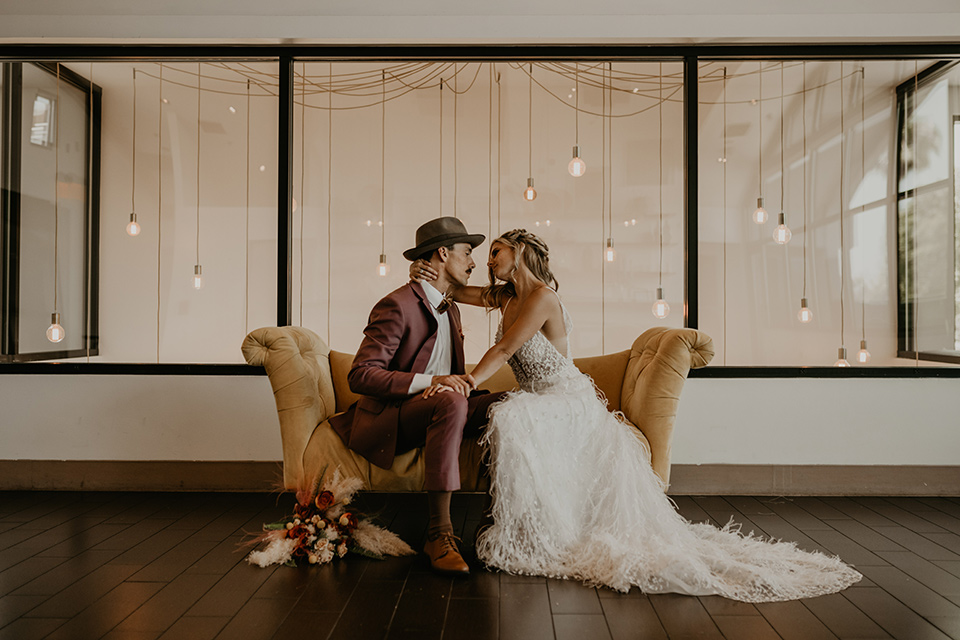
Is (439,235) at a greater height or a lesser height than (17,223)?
lesser

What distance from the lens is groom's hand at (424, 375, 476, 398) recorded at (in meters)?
2.57

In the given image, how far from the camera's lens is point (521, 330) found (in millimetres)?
2682

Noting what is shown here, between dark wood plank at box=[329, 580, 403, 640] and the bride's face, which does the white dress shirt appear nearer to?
the bride's face

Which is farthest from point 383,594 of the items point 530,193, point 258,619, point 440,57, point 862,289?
point 862,289

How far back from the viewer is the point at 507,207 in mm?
3889

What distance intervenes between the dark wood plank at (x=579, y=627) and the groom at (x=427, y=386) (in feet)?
1.53

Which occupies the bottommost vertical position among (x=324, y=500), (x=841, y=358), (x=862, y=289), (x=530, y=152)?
(x=324, y=500)

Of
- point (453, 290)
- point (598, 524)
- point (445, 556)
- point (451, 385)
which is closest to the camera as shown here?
point (445, 556)

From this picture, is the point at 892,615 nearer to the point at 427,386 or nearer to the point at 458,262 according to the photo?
the point at 427,386

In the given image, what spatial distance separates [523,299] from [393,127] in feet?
5.70

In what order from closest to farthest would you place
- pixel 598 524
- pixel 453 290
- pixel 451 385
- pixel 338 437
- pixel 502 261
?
pixel 598 524, pixel 451 385, pixel 338 437, pixel 502 261, pixel 453 290

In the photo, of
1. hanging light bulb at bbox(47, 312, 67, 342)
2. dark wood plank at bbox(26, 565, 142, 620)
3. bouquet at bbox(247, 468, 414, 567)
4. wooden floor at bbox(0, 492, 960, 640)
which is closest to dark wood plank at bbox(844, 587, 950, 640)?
wooden floor at bbox(0, 492, 960, 640)

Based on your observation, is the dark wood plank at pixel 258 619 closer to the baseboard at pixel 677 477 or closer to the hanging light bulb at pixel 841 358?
the baseboard at pixel 677 477

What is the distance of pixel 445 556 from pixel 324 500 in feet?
1.85
